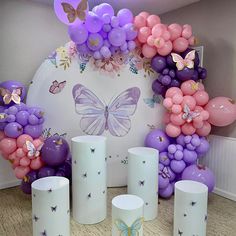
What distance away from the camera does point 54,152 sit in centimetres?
231

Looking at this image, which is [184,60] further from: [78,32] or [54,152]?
[54,152]

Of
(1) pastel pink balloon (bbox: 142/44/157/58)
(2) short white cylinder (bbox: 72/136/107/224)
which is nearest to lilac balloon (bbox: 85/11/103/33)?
(1) pastel pink balloon (bbox: 142/44/157/58)

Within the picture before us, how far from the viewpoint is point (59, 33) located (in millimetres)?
3123

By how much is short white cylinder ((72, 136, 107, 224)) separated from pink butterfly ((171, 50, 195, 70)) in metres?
1.17

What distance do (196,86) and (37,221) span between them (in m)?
2.04

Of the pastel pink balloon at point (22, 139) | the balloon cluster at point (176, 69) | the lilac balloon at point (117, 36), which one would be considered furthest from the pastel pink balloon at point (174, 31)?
the pastel pink balloon at point (22, 139)

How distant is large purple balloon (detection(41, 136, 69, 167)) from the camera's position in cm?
231

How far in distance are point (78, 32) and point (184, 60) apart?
1.16 m

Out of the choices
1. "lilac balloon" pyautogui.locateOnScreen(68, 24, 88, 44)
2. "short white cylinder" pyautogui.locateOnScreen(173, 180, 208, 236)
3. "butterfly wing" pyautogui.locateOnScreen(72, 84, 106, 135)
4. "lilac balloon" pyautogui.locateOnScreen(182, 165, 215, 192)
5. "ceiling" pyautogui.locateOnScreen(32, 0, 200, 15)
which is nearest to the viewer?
"short white cylinder" pyautogui.locateOnScreen(173, 180, 208, 236)

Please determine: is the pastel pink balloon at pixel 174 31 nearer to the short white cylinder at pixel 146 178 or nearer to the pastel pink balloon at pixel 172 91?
the pastel pink balloon at pixel 172 91

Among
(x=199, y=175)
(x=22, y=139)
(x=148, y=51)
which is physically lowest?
(x=199, y=175)

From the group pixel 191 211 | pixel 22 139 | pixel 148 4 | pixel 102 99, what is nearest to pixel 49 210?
pixel 22 139

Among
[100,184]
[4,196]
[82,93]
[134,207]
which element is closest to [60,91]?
[82,93]

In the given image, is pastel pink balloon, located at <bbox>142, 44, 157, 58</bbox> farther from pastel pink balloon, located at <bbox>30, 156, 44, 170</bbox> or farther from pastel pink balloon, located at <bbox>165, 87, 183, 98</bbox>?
pastel pink balloon, located at <bbox>30, 156, 44, 170</bbox>
